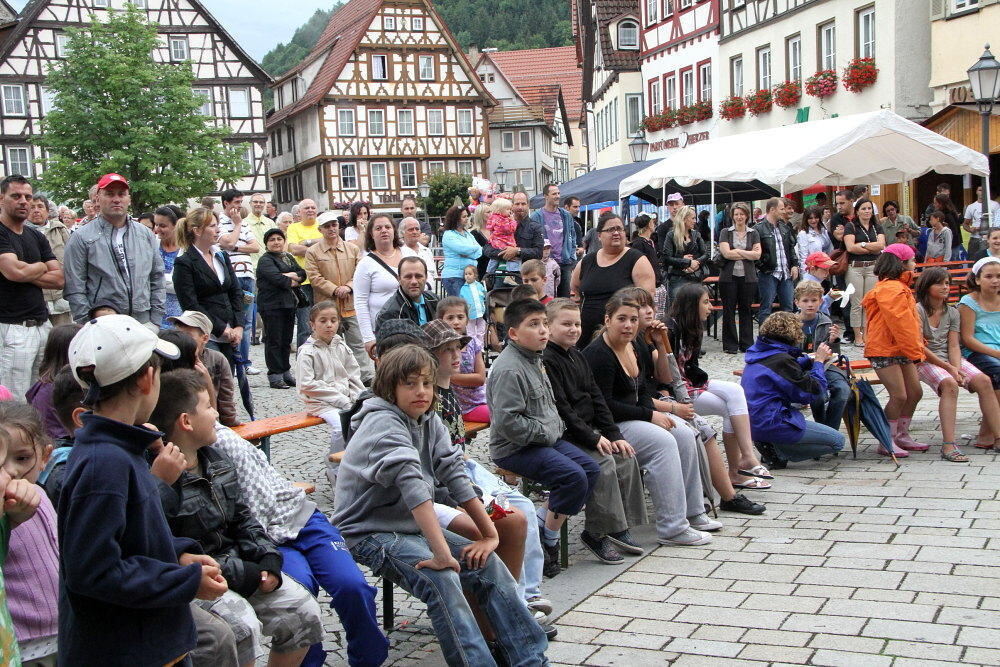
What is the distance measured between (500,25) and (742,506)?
104m

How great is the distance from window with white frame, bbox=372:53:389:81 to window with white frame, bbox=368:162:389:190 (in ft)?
14.5

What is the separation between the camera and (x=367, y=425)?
4391 millimetres

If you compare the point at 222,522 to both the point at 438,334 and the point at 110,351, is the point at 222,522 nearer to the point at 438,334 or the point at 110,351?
the point at 110,351

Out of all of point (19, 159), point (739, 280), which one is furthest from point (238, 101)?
point (739, 280)

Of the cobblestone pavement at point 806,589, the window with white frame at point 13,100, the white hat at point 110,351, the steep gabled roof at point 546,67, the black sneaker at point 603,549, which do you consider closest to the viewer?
the white hat at point 110,351

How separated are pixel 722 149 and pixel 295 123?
48207mm

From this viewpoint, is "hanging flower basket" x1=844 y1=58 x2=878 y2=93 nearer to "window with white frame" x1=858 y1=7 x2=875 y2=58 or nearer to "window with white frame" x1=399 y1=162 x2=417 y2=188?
"window with white frame" x1=858 y1=7 x2=875 y2=58

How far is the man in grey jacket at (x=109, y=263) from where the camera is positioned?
7.07 m

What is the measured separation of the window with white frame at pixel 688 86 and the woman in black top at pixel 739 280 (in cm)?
2047

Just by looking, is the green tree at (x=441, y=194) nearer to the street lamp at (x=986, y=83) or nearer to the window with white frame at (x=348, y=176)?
the window with white frame at (x=348, y=176)

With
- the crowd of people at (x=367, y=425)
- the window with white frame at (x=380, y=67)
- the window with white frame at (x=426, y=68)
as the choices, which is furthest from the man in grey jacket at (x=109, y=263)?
the window with white frame at (x=426, y=68)

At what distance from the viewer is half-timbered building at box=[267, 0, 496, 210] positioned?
5594cm

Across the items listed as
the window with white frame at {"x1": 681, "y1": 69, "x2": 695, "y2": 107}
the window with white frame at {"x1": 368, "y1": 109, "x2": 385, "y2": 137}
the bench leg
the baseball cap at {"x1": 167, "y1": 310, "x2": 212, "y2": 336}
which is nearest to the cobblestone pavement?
the bench leg

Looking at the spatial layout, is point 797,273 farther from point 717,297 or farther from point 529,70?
point 529,70
